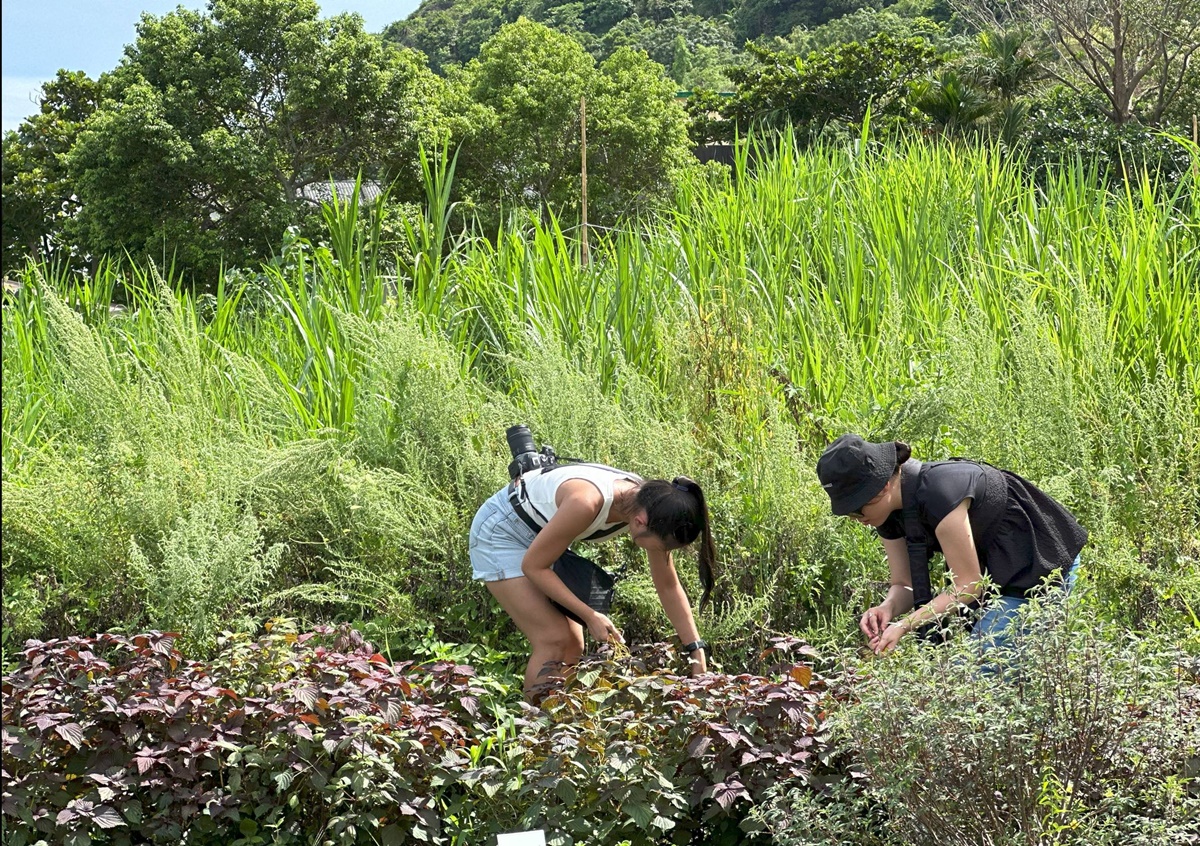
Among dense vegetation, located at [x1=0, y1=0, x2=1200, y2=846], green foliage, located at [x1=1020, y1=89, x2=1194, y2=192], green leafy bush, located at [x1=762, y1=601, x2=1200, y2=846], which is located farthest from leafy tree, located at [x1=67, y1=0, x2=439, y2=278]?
green leafy bush, located at [x1=762, y1=601, x2=1200, y2=846]

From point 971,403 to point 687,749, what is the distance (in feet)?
6.61

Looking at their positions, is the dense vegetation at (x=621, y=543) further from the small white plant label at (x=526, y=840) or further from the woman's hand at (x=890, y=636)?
the small white plant label at (x=526, y=840)

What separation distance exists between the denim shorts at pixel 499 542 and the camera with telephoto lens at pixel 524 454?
86 mm

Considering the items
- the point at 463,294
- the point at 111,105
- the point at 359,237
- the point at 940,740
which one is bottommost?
the point at 940,740

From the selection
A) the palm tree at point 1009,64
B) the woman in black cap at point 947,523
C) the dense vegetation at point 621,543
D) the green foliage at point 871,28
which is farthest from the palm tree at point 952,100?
the woman in black cap at point 947,523

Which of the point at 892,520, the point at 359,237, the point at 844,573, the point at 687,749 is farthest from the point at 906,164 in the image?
the point at 687,749

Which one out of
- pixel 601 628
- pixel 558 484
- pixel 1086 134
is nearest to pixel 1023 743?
pixel 601 628

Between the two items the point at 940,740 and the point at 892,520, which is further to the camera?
the point at 892,520

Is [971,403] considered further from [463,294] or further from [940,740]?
[463,294]

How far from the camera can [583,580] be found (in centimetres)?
360

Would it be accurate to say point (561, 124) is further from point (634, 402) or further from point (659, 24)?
point (659, 24)

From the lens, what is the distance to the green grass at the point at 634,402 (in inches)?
157

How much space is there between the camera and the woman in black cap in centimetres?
294

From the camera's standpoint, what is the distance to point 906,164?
6809 millimetres
